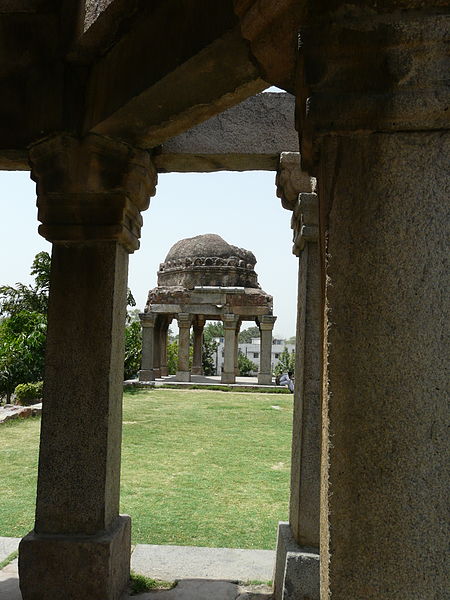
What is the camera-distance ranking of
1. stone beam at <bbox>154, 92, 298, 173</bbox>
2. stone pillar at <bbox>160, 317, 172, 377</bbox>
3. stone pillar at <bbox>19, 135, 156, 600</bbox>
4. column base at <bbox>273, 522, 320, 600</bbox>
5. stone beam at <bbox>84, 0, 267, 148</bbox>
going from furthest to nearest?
stone pillar at <bbox>160, 317, 172, 377</bbox> < stone beam at <bbox>154, 92, 298, 173</bbox> < stone pillar at <bbox>19, 135, 156, 600</bbox> < column base at <bbox>273, 522, 320, 600</bbox> < stone beam at <bbox>84, 0, 267, 148</bbox>

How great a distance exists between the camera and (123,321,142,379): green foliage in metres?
24.5

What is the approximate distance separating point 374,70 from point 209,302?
69.2 feet

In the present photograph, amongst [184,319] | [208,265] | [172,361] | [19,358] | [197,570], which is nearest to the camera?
[197,570]

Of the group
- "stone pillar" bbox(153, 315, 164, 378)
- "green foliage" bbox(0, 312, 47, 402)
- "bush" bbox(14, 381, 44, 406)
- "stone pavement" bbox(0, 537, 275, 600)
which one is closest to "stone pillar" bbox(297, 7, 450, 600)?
"stone pavement" bbox(0, 537, 275, 600)

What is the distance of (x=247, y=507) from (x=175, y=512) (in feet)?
2.65

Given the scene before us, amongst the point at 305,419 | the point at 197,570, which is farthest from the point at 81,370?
the point at 197,570

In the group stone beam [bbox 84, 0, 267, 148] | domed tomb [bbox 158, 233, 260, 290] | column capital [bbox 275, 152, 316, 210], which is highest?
domed tomb [bbox 158, 233, 260, 290]

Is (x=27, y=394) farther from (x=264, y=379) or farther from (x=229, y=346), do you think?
(x=264, y=379)

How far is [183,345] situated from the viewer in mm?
22609

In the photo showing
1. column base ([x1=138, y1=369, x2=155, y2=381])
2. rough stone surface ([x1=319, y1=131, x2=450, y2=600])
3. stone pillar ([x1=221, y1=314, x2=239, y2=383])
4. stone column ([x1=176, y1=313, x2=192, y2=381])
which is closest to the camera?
rough stone surface ([x1=319, y1=131, x2=450, y2=600])

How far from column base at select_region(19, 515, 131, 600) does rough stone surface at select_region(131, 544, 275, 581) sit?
0.68m

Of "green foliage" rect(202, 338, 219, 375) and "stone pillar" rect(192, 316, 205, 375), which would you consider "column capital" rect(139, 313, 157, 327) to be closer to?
"stone pillar" rect(192, 316, 205, 375)

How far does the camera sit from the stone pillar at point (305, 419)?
315 cm

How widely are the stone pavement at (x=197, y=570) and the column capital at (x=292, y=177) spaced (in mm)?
2646
